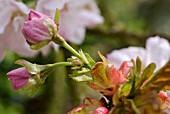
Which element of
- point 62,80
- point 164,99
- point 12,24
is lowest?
point 62,80

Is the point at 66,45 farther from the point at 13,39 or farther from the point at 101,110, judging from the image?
the point at 13,39

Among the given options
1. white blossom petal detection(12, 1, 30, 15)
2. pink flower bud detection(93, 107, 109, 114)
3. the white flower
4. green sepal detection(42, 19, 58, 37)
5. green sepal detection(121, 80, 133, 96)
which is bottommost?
the white flower

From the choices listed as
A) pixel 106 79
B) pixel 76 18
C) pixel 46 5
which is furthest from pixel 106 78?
pixel 76 18

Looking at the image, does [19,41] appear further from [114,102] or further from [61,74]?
[114,102]

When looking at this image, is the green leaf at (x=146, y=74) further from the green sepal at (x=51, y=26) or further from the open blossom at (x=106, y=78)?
the green sepal at (x=51, y=26)

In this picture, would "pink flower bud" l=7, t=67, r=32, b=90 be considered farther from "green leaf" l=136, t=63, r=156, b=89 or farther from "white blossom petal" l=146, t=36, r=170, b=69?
"white blossom petal" l=146, t=36, r=170, b=69

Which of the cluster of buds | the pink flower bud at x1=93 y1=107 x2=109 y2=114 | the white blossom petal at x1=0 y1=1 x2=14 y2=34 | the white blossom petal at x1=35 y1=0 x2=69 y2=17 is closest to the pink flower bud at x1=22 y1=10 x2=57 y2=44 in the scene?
the cluster of buds

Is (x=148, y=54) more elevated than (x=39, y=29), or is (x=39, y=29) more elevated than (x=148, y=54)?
(x=39, y=29)

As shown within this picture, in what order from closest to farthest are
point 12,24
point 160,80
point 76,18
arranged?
point 160,80 → point 12,24 → point 76,18
